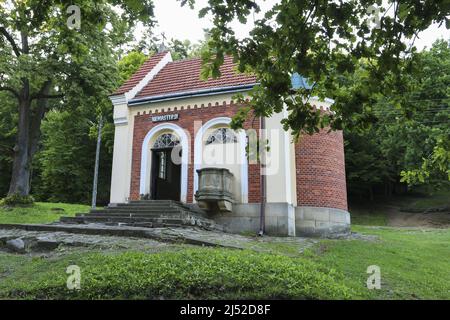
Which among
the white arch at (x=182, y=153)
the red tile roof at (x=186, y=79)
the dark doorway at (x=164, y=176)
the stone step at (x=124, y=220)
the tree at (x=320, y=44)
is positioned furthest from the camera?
the dark doorway at (x=164, y=176)

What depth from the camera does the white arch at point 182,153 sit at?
16516 millimetres

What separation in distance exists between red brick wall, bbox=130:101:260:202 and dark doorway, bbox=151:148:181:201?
631 mm

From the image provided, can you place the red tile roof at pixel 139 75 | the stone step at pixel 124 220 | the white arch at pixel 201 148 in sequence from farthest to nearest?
the red tile roof at pixel 139 75 < the white arch at pixel 201 148 < the stone step at pixel 124 220

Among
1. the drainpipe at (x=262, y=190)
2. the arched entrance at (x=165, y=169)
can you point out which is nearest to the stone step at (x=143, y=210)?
the arched entrance at (x=165, y=169)

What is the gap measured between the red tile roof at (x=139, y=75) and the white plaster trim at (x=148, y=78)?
4.8 inches

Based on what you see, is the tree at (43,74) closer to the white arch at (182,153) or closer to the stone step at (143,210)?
the white arch at (182,153)

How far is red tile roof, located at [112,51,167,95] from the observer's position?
61.7 ft

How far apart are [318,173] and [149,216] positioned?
6.09 metres

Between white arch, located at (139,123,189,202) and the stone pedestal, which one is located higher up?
white arch, located at (139,123,189,202)

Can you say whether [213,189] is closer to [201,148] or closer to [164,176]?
[201,148]

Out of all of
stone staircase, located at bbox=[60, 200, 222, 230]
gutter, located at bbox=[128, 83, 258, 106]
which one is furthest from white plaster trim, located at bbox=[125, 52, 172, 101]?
stone staircase, located at bbox=[60, 200, 222, 230]

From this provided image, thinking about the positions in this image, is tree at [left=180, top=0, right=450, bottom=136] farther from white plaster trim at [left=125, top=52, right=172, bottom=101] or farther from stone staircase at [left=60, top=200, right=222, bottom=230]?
white plaster trim at [left=125, top=52, right=172, bottom=101]
